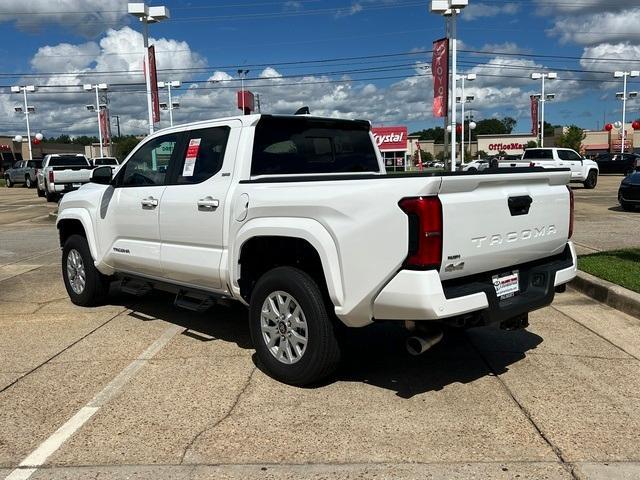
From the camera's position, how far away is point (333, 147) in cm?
554

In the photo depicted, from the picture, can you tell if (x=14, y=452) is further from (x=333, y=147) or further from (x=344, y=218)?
(x=333, y=147)

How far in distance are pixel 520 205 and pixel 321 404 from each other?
1.91m

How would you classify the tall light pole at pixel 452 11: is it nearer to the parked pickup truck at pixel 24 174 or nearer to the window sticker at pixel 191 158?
the window sticker at pixel 191 158

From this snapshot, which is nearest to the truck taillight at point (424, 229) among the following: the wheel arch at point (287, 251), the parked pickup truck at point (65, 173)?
the wheel arch at point (287, 251)

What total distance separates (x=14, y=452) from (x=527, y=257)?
3537 mm

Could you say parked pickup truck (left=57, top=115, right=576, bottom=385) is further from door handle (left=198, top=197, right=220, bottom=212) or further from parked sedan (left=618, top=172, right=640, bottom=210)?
parked sedan (left=618, top=172, right=640, bottom=210)

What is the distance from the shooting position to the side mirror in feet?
20.7

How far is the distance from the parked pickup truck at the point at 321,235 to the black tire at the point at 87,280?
0.62 meters

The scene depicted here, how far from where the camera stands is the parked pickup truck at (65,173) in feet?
72.2

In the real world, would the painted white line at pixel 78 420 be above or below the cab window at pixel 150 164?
below

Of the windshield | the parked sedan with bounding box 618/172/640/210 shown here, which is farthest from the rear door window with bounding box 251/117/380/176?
the windshield

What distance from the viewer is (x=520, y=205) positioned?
162 inches

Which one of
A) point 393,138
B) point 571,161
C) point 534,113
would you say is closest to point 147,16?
point 571,161

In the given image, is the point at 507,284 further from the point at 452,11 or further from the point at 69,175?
the point at 69,175
